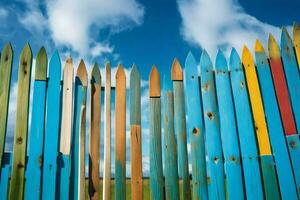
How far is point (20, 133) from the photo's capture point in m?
3.02

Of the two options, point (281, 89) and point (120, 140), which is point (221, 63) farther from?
point (120, 140)

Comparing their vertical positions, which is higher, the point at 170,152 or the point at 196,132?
the point at 196,132

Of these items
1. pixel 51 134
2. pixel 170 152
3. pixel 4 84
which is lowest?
pixel 170 152

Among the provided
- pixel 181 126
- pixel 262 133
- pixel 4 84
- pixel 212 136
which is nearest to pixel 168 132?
pixel 181 126

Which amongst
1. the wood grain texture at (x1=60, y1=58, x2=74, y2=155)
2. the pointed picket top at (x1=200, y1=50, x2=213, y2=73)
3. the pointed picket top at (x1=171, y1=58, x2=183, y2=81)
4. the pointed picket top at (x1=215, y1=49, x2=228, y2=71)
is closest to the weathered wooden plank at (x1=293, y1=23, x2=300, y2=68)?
the pointed picket top at (x1=215, y1=49, x2=228, y2=71)

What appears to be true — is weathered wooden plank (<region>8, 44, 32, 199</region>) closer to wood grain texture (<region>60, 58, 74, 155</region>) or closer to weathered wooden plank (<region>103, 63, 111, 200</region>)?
wood grain texture (<region>60, 58, 74, 155</region>)

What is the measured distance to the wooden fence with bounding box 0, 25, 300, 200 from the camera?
119 inches

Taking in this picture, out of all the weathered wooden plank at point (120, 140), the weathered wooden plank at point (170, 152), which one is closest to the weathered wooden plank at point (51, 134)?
the weathered wooden plank at point (120, 140)

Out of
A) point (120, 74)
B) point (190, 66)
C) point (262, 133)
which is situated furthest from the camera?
point (190, 66)

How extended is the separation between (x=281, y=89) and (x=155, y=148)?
1.47 meters

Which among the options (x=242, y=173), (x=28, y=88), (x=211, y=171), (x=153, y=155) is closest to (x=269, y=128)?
(x=242, y=173)

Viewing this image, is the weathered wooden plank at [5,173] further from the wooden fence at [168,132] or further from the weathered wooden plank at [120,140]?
the weathered wooden plank at [120,140]

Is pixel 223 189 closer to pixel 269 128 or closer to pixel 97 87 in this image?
pixel 269 128

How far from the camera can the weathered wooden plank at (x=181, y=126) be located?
3198 mm
